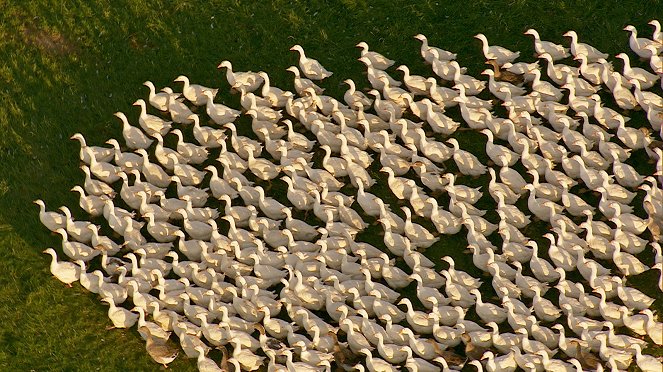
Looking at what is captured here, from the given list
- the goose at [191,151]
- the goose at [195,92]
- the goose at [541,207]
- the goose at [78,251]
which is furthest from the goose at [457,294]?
the goose at [78,251]

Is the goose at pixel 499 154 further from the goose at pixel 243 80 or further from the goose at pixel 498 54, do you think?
the goose at pixel 243 80

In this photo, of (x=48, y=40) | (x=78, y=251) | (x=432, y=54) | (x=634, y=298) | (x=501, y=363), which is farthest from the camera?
(x=48, y=40)

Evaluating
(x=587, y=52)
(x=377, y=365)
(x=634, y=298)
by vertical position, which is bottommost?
(x=377, y=365)

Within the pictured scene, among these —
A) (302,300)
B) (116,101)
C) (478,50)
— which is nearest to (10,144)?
(116,101)

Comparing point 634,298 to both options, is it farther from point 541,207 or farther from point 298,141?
point 298,141

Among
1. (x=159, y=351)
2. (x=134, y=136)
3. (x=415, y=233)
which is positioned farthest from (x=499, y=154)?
(x=159, y=351)

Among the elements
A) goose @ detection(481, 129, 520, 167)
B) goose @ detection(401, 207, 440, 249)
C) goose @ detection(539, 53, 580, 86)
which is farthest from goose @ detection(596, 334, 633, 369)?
goose @ detection(539, 53, 580, 86)

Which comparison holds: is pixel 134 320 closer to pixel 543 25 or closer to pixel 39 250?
pixel 39 250
